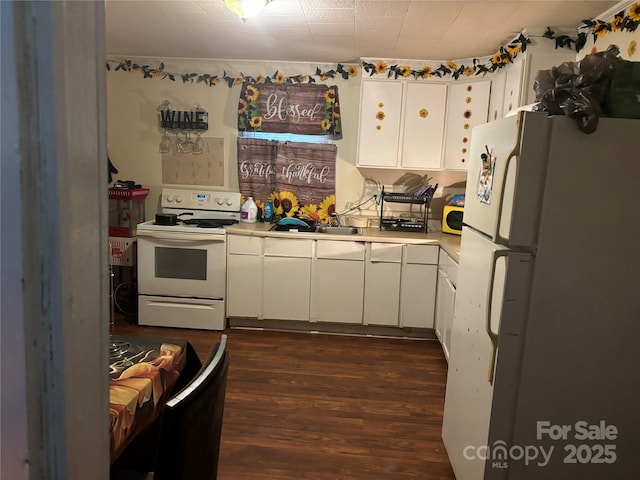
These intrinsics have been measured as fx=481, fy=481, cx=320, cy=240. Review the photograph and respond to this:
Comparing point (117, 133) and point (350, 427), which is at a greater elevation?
point (117, 133)

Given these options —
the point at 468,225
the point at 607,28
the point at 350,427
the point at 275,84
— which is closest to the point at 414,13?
the point at 607,28

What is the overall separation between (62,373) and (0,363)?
2.5 inches

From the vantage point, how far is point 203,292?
154 inches

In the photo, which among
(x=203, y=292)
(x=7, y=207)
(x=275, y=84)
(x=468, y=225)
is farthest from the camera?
(x=275, y=84)

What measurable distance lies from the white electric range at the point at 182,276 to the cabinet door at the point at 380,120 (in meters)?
1.41

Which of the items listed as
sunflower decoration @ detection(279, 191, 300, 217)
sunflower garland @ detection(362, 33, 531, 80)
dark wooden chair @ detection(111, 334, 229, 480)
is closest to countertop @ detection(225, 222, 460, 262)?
sunflower decoration @ detection(279, 191, 300, 217)

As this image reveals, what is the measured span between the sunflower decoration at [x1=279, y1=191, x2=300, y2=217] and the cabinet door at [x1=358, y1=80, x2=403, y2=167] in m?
0.78

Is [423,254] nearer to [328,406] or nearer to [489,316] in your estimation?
[328,406]

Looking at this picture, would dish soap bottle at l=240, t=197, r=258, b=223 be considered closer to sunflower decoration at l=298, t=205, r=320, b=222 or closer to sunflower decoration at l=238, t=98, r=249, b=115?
sunflower decoration at l=298, t=205, r=320, b=222

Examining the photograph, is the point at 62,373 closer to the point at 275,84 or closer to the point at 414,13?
the point at 414,13

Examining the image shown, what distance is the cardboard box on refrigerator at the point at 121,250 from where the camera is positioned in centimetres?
407

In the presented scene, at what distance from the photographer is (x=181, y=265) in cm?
390

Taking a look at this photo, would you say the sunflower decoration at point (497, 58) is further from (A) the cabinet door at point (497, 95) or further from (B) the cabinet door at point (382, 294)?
(B) the cabinet door at point (382, 294)

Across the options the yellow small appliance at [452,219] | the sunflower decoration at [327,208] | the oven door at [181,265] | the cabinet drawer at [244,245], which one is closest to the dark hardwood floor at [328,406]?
the oven door at [181,265]
